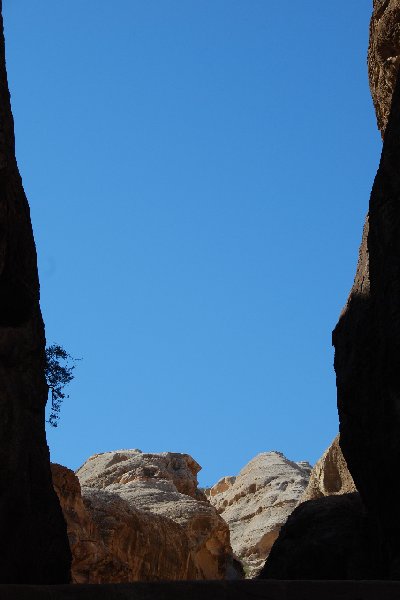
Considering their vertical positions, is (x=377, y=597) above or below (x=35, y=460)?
below

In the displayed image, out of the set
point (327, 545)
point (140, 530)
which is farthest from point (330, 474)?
point (327, 545)

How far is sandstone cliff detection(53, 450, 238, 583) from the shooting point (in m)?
25.1

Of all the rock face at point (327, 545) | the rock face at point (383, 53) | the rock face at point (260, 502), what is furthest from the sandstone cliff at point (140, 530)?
the rock face at point (383, 53)

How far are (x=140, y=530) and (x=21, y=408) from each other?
1780cm

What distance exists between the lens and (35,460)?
11352 mm

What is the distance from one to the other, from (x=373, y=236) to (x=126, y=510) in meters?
18.2

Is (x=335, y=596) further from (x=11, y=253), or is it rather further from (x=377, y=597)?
(x=11, y=253)

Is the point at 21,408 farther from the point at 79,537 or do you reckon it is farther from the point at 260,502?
the point at 260,502

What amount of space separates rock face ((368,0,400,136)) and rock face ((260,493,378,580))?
6750 millimetres

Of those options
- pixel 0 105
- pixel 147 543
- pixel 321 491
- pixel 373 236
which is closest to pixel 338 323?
pixel 373 236

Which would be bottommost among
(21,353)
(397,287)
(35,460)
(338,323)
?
(35,460)

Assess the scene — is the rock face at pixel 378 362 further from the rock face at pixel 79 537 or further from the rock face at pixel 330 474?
the rock face at pixel 330 474

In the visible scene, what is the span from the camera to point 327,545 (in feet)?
43.5

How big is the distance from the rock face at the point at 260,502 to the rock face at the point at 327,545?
2255cm
